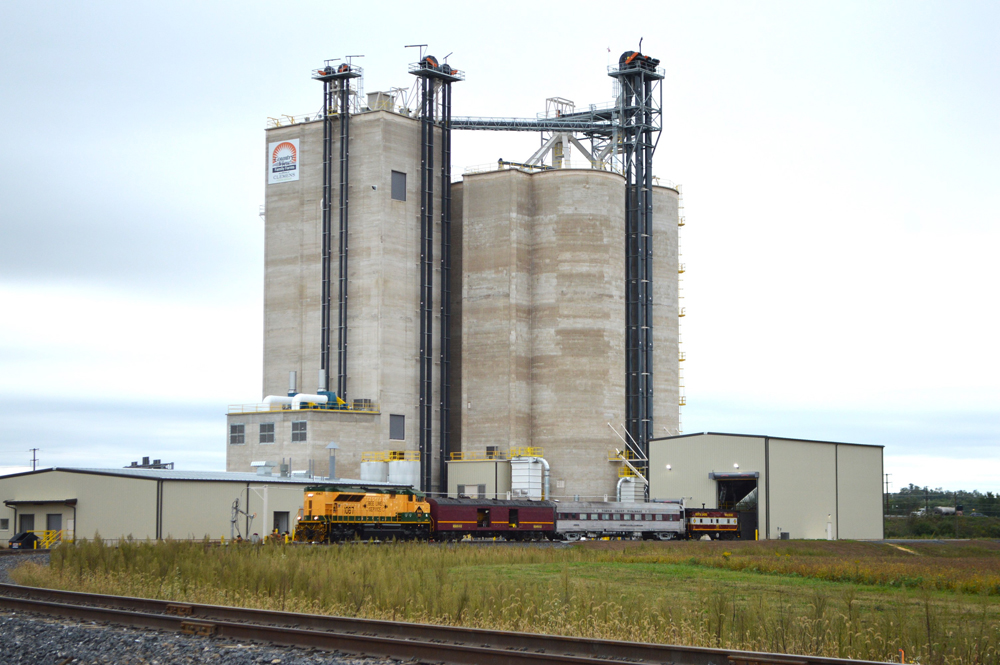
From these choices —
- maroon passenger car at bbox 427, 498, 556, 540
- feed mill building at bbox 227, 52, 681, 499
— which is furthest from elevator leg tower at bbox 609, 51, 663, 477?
maroon passenger car at bbox 427, 498, 556, 540

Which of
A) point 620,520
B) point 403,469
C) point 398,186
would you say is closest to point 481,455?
point 403,469

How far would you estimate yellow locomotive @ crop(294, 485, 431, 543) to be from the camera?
50.7m

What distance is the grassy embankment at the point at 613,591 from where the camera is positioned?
17422mm

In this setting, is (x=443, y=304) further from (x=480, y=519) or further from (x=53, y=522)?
(x=53, y=522)

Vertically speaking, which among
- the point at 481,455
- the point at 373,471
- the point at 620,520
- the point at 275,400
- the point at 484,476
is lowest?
the point at 620,520

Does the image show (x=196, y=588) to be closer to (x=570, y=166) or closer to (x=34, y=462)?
(x=570, y=166)

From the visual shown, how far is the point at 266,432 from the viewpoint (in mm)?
72062

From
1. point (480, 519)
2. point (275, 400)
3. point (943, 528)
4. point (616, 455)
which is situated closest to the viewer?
point (480, 519)

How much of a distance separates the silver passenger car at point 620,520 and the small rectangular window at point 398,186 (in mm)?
27775

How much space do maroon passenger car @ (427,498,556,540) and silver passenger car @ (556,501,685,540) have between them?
1.02 metres

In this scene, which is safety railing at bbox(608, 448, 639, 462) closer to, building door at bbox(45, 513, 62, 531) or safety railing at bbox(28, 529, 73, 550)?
building door at bbox(45, 513, 62, 531)

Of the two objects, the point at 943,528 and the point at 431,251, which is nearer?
the point at 431,251

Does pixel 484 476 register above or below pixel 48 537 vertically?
above

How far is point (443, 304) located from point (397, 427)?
10.6 metres
